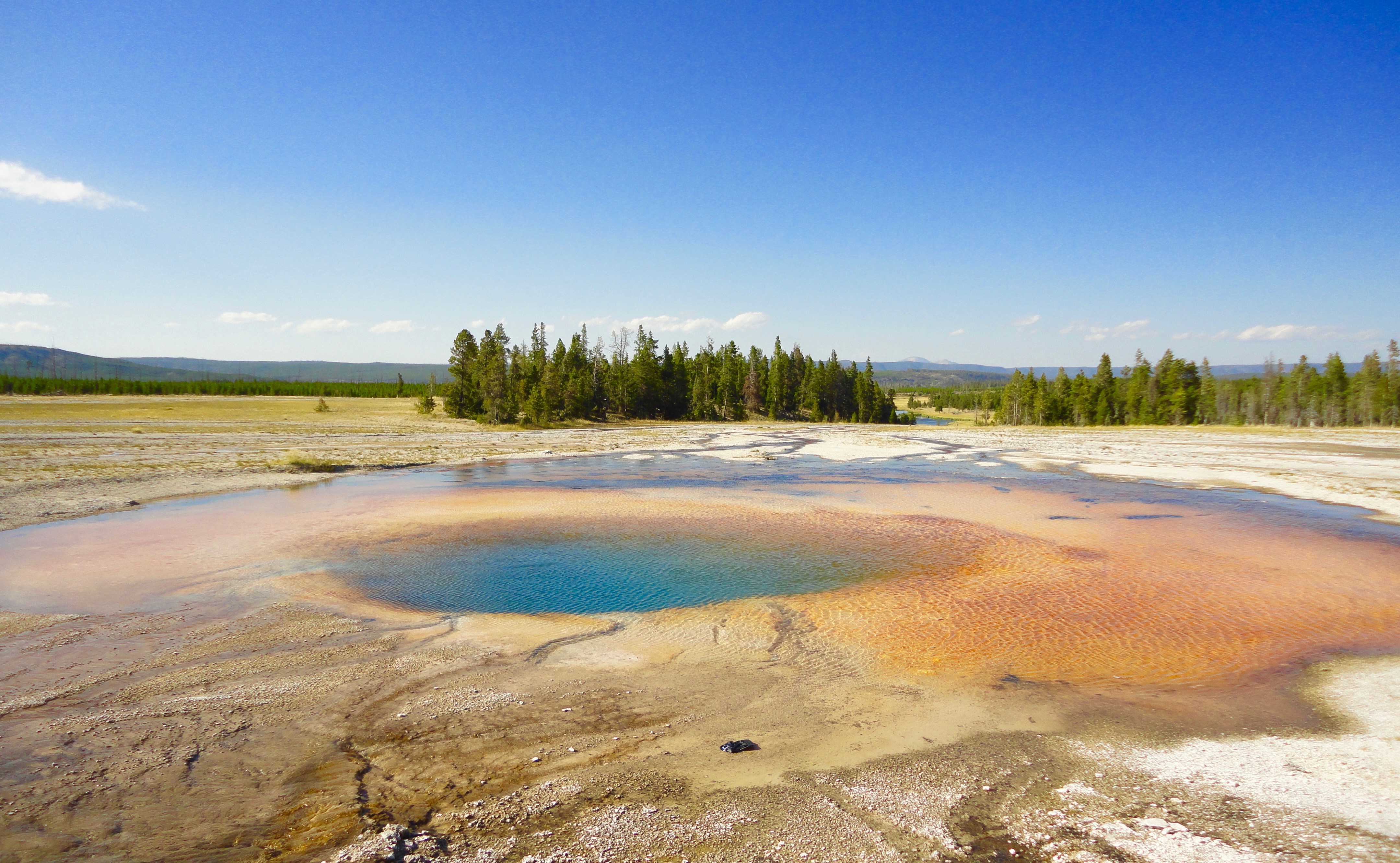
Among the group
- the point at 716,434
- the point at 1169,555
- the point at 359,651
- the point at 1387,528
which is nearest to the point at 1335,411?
the point at 716,434

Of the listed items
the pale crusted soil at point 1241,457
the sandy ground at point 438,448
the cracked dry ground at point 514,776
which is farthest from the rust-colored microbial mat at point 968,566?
the pale crusted soil at point 1241,457

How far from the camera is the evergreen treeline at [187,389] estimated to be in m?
103

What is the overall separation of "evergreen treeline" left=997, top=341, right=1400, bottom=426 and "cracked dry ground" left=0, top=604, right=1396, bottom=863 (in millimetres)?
99125

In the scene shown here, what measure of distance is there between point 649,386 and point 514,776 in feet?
284

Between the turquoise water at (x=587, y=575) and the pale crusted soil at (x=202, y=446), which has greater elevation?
the pale crusted soil at (x=202, y=446)

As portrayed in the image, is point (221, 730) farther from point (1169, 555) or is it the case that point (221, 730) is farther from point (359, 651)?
point (1169, 555)

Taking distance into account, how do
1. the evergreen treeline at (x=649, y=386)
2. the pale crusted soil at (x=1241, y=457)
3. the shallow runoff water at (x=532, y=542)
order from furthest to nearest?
the evergreen treeline at (x=649, y=386)
the pale crusted soil at (x=1241, y=457)
the shallow runoff water at (x=532, y=542)

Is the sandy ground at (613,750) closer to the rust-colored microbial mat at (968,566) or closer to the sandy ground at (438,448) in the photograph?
the rust-colored microbial mat at (968,566)

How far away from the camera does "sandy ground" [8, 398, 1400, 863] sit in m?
5.00

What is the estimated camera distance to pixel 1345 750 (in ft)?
21.2

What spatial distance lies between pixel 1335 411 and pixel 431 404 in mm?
117611

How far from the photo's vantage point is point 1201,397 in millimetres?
99125

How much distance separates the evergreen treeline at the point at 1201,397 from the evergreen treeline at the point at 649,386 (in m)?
24.4

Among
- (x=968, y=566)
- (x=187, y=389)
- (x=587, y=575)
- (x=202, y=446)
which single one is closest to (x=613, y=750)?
(x=587, y=575)
